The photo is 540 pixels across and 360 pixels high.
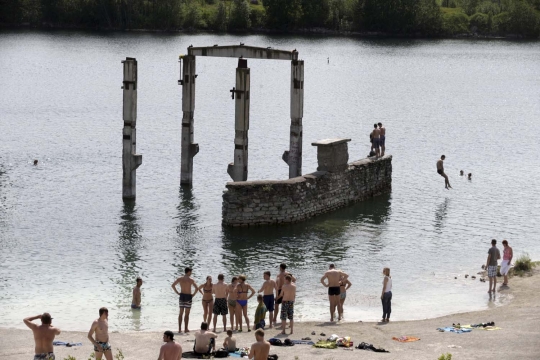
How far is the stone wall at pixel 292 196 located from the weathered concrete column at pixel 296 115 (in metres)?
2.15

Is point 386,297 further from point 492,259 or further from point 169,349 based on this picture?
point 169,349

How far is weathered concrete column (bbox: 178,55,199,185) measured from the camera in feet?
140

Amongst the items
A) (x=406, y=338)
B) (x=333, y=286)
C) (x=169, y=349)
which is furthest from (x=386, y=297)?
(x=169, y=349)

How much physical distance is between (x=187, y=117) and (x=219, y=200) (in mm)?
3865

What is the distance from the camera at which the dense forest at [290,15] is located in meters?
146

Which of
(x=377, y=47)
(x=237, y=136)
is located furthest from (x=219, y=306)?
(x=377, y=47)

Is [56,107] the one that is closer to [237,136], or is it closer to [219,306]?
[237,136]

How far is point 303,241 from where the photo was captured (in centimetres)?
3591

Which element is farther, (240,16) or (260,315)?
(240,16)

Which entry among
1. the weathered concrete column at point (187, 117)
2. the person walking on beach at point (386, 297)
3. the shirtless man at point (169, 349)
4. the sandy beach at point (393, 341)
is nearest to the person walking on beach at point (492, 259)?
the sandy beach at point (393, 341)

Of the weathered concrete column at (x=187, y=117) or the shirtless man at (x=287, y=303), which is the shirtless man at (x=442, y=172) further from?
the shirtless man at (x=287, y=303)

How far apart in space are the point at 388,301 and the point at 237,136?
1534 cm

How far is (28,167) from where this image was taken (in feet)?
158

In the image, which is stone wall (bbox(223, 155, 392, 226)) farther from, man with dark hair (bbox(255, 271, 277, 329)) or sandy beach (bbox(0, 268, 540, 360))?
man with dark hair (bbox(255, 271, 277, 329))
